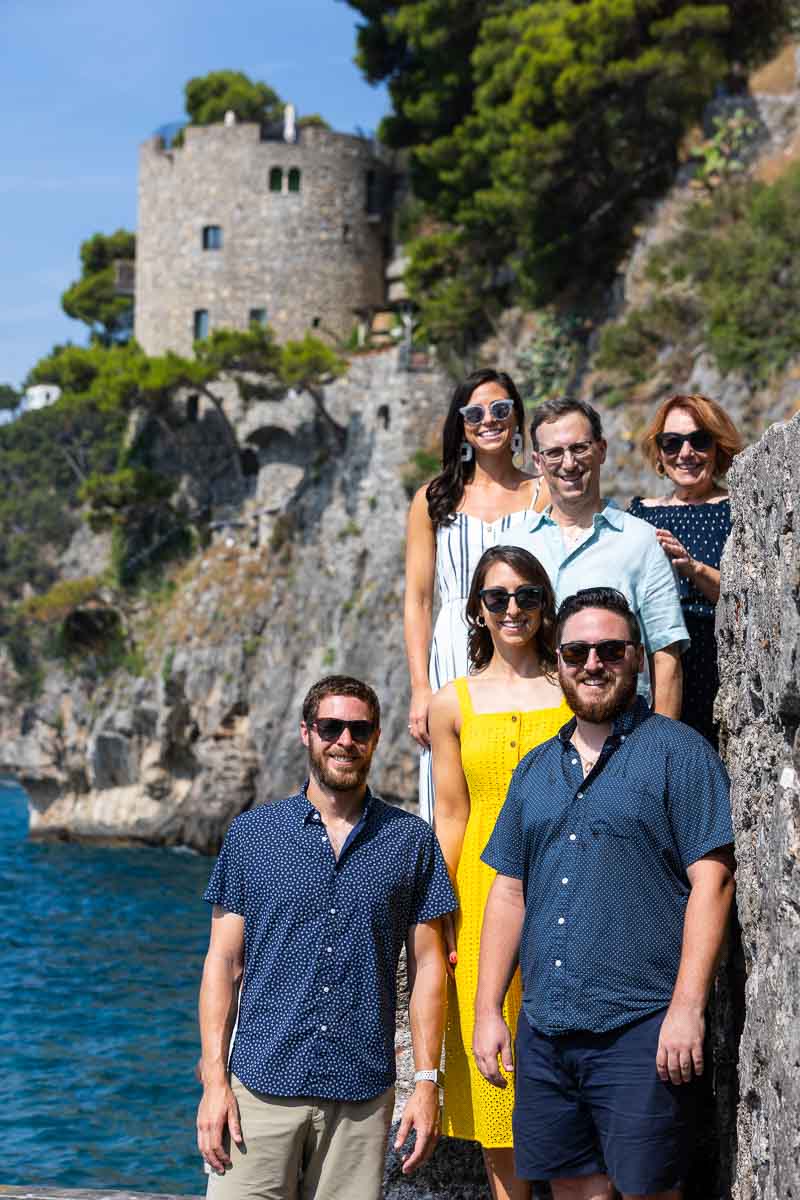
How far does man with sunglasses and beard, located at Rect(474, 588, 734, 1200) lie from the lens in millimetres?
A: 3305

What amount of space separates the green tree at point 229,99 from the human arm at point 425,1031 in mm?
48912

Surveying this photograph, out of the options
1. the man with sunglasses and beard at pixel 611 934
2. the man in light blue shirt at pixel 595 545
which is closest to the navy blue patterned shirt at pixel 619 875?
the man with sunglasses and beard at pixel 611 934

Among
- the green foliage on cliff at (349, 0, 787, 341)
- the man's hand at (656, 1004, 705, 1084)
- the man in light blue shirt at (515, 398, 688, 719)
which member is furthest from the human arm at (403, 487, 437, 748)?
the green foliage on cliff at (349, 0, 787, 341)

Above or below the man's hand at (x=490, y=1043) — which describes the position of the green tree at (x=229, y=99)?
above

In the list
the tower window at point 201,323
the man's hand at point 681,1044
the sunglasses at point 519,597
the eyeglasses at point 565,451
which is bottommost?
the man's hand at point 681,1044

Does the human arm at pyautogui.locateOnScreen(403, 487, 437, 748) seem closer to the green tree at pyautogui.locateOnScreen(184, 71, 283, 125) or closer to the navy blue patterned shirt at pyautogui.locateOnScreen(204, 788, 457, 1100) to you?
the navy blue patterned shirt at pyautogui.locateOnScreen(204, 788, 457, 1100)

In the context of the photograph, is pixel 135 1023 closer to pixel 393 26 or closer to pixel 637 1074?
pixel 637 1074

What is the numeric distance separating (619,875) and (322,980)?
0.82m

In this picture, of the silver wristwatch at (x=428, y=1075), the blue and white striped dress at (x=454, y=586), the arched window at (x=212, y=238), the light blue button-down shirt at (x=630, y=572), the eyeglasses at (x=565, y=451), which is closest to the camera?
the silver wristwatch at (x=428, y=1075)

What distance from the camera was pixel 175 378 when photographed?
3812 centimetres

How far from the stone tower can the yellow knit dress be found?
38582 mm

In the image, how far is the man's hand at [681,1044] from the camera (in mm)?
3230

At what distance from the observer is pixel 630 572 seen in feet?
13.7

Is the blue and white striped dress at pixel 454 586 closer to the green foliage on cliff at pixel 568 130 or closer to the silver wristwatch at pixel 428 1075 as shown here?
the silver wristwatch at pixel 428 1075
